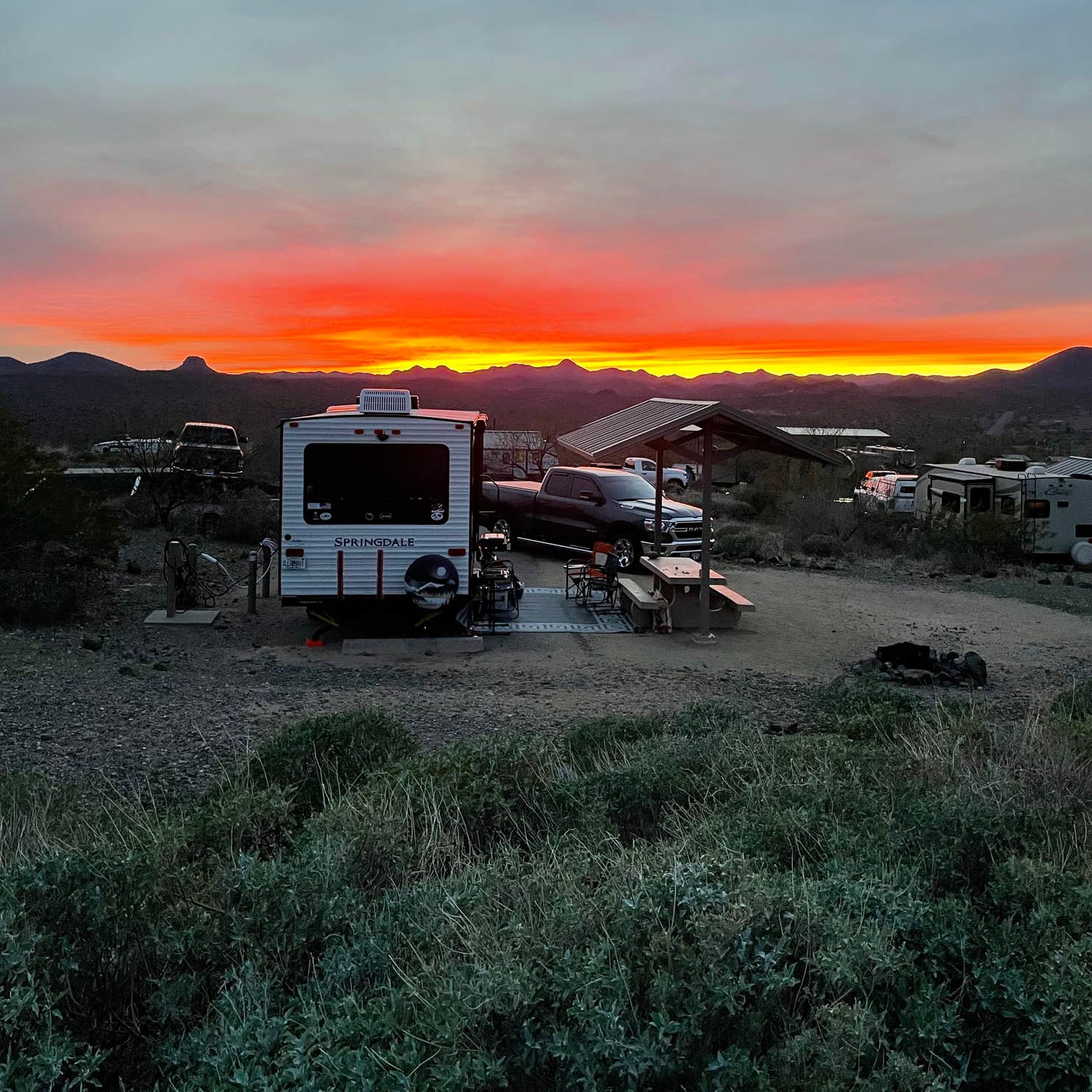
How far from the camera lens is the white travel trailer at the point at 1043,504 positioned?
20625 millimetres

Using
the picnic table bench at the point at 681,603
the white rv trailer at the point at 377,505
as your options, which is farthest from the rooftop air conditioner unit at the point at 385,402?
the picnic table bench at the point at 681,603

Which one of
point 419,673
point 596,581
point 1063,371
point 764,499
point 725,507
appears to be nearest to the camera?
→ point 419,673

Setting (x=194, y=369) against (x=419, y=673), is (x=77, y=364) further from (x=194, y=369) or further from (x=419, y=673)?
(x=419, y=673)

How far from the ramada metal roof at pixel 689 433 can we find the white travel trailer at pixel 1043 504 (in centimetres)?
1026

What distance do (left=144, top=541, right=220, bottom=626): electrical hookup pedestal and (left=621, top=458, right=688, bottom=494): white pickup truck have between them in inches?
848

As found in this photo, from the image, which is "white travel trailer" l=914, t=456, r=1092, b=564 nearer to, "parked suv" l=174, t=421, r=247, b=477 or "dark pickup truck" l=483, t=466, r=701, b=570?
"dark pickup truck" l=483, t=466, r=701, b=570

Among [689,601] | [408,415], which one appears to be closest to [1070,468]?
[689,601]

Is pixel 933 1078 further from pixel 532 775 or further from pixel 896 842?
pixel 532 775

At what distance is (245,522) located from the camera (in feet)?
A: 61.9

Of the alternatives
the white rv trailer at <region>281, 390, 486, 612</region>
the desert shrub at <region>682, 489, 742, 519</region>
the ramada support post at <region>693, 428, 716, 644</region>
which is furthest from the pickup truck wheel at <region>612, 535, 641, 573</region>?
the desert shrub at <region>682, 489, 742, 519</region>

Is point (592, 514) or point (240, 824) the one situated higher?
point (592, 514)

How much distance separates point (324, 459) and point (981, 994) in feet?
29.4

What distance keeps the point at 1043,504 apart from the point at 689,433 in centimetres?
1148

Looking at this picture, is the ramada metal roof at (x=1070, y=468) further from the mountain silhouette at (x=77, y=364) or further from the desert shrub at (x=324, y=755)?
the mountain silhouette at (x=77, y=364)
